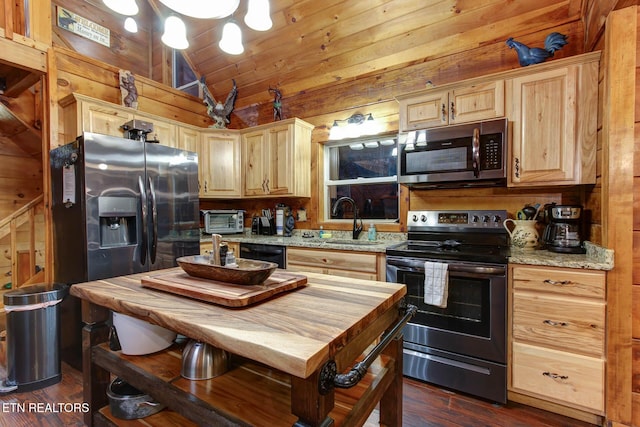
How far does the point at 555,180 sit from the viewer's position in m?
2.03

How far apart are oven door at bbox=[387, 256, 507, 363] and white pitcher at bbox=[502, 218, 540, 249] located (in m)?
0.52

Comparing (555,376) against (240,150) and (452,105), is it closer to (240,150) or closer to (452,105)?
(452,105)

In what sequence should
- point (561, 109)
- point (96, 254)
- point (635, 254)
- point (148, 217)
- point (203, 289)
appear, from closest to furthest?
point (203, 289)
point (635, 254)
point (561, 109)
point (96, 254)
point (148, 217)

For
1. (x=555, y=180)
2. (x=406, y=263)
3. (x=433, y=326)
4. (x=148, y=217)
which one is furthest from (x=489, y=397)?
(x=148, y=217)

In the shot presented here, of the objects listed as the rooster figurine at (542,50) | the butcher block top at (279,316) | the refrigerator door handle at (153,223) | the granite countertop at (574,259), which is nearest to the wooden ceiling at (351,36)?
the rooster figurine at (542,50)

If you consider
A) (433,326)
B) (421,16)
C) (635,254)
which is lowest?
(433,326)

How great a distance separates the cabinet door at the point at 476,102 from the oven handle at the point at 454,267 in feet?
3.69

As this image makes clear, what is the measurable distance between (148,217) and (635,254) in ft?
10.5

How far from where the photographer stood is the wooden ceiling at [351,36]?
2.45 metres

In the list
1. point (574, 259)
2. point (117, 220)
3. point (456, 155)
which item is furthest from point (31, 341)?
point (574, 259)

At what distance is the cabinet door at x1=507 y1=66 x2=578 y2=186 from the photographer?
199 centimetres

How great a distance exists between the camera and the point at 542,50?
7.14 ft

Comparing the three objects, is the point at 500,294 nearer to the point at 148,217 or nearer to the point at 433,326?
the point at 433,326

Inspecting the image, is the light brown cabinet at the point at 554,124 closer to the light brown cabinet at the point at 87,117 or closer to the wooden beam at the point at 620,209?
the wooden beam at the point at 620,209
